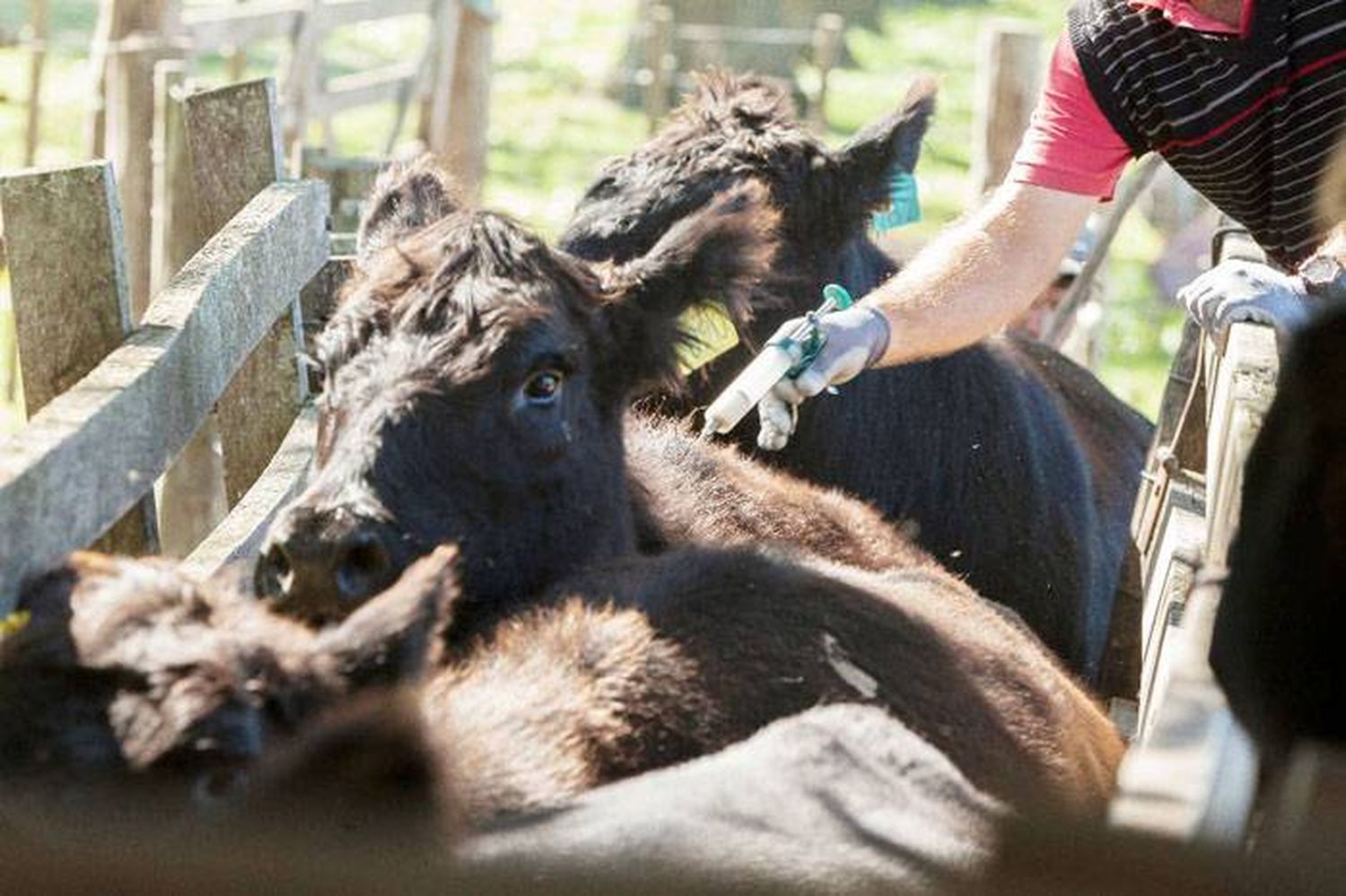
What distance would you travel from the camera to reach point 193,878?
186 centimetres

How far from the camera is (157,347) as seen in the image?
13.2ft

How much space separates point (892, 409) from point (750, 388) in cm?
173

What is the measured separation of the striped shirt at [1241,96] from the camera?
4805 mm

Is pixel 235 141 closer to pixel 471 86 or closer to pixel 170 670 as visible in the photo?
pixel 170 670

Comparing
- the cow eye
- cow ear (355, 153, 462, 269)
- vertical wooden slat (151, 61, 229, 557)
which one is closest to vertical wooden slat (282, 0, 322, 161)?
vertical wooden slat (151, 61, 229, 557)

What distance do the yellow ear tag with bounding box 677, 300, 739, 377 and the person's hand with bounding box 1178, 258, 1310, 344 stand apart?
41.2 inches

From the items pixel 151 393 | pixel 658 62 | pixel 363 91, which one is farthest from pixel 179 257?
pixel 658 62

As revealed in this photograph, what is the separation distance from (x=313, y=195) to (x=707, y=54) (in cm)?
1536

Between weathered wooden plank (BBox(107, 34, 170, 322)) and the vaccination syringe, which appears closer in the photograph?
the vaccination syringe

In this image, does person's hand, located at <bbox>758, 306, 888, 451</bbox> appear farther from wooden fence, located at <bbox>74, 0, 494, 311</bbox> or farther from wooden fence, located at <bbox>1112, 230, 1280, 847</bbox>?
wooden fence, located at <bbox>74, 0, 494, 311</bbox>

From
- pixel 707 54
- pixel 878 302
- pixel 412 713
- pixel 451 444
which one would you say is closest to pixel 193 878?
A: pixel 412 713

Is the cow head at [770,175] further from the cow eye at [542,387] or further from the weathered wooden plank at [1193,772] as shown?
the weathered wooden plank at [1193,772]

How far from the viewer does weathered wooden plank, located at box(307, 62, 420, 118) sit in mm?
14375

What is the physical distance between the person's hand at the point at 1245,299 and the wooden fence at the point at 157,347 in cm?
210
